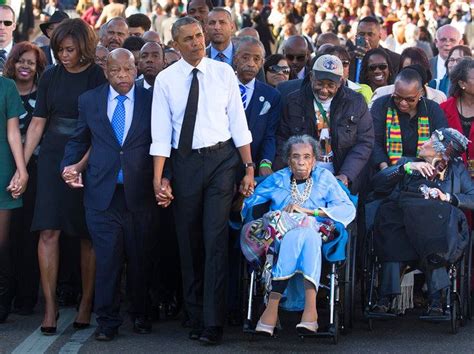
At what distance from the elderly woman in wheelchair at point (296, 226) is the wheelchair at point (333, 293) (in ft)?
0.38

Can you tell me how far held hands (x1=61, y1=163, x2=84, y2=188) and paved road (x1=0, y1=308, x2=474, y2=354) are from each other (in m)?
1.09

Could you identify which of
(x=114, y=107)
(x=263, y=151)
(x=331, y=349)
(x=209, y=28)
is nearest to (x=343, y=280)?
(x=331, y=349)

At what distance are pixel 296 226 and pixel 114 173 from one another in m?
1.37

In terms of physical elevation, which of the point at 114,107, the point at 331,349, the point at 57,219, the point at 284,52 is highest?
the point at 284,52

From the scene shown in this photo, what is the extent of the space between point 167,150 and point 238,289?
1.41m

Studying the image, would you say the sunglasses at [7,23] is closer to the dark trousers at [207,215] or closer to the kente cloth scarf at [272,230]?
the dark trousers at [207,215]

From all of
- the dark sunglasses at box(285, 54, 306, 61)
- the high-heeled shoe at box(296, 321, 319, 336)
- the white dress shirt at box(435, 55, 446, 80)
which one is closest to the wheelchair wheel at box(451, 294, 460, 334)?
the high-heeled shoe at box(296, 321, 319, 336)

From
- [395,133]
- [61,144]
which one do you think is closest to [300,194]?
[395,133]

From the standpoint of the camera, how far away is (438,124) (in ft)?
39.5

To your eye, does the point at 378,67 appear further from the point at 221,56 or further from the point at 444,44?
the point at 444,44

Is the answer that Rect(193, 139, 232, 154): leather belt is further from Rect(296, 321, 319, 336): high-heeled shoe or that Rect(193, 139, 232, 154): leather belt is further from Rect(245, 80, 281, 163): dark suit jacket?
Rect(296, 321, 319, 336): high-heeled shoe

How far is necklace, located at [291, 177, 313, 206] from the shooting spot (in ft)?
36.1

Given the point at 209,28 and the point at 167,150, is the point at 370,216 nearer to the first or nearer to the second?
the point at 167,150

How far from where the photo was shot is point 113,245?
10.9 m
